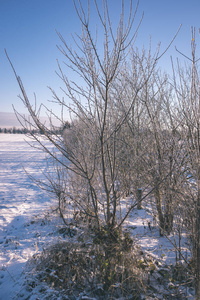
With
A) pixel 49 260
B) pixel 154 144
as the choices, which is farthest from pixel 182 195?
pixel 49 260

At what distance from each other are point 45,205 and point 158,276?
15.1 ft

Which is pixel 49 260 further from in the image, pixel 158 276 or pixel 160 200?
pixel 160 200

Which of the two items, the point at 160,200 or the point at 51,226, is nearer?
the point at 160,200

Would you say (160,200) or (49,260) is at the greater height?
(160,200)

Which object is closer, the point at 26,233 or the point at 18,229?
the point at 26,233

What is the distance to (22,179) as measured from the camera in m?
10.1

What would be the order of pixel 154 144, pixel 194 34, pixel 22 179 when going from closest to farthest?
pixel 194 34 → pixel 154 144 → pixel 22 179

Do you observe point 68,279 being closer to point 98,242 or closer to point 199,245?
point 98,242

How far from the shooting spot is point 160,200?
13.1 ft

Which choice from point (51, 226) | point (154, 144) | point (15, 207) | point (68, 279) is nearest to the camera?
point (68, 279)

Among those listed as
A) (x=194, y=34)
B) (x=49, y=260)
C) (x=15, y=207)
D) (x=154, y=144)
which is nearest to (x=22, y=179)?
(x=15, y=207)

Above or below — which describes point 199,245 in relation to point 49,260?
above

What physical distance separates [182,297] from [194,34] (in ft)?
11.1

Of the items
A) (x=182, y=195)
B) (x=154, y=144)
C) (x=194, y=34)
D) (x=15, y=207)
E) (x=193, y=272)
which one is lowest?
(x=15, y=207)
